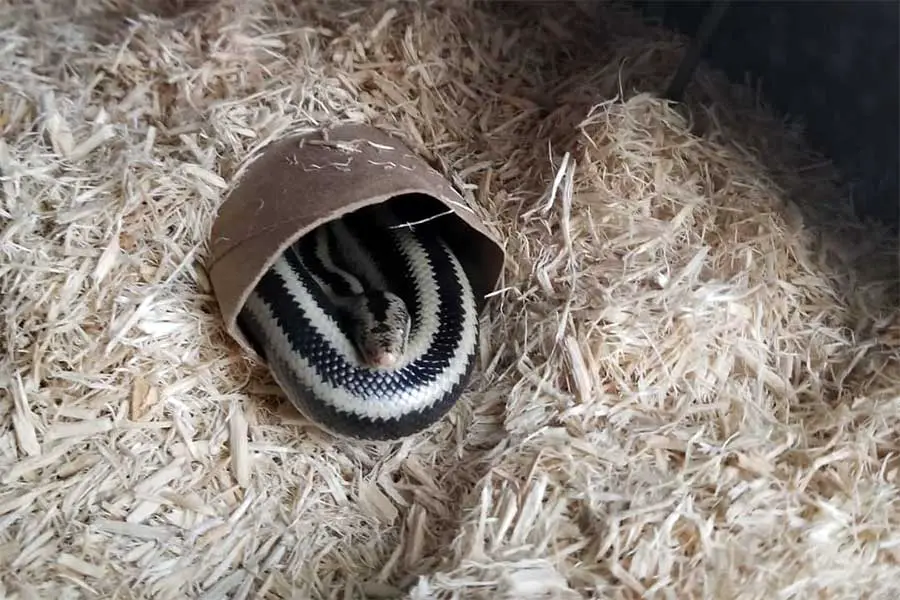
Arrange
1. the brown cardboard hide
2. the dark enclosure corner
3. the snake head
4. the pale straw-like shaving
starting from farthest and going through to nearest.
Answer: the dark enclosure corner
the snake head
the brown cardboard hide
the pale straw-like shaving

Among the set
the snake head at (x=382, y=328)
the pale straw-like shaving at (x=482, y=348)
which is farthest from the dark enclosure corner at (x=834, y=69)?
the snake head at (x=382, y=328)

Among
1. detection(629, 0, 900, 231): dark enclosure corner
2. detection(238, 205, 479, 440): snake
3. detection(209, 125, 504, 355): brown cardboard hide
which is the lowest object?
A: detection(238, 205, 479, 440): snake

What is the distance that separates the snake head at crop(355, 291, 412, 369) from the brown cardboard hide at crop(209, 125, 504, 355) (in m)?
0.35

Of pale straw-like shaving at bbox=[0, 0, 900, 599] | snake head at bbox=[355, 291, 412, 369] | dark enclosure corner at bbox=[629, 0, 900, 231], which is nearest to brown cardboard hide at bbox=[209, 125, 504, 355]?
pale straw-like shaving at bbox=[0, 0, 900, 599]

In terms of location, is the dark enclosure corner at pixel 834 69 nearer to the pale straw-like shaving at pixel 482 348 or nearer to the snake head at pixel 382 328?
the pale straw-like shaving at pixel 482 348

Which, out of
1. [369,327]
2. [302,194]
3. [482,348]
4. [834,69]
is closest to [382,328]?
[369,327]

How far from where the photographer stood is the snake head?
2.76 metres

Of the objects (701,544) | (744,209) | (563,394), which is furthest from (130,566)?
(744,209)

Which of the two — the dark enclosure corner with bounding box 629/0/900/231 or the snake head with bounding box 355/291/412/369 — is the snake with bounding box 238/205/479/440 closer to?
the snake head with bounding box 355/291/412/369

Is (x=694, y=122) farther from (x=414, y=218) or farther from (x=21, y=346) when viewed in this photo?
(x=21, y=346)

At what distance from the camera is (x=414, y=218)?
3.37 meters

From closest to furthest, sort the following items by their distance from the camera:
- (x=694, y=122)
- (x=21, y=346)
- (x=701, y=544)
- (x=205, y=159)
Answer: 1. (x=701, y=544)
2. (x=21, y=346)
3. (x=205, y=159)
4. (x=694, y=122)

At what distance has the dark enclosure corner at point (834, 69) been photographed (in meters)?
2.90

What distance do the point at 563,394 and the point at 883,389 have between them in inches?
37.2
